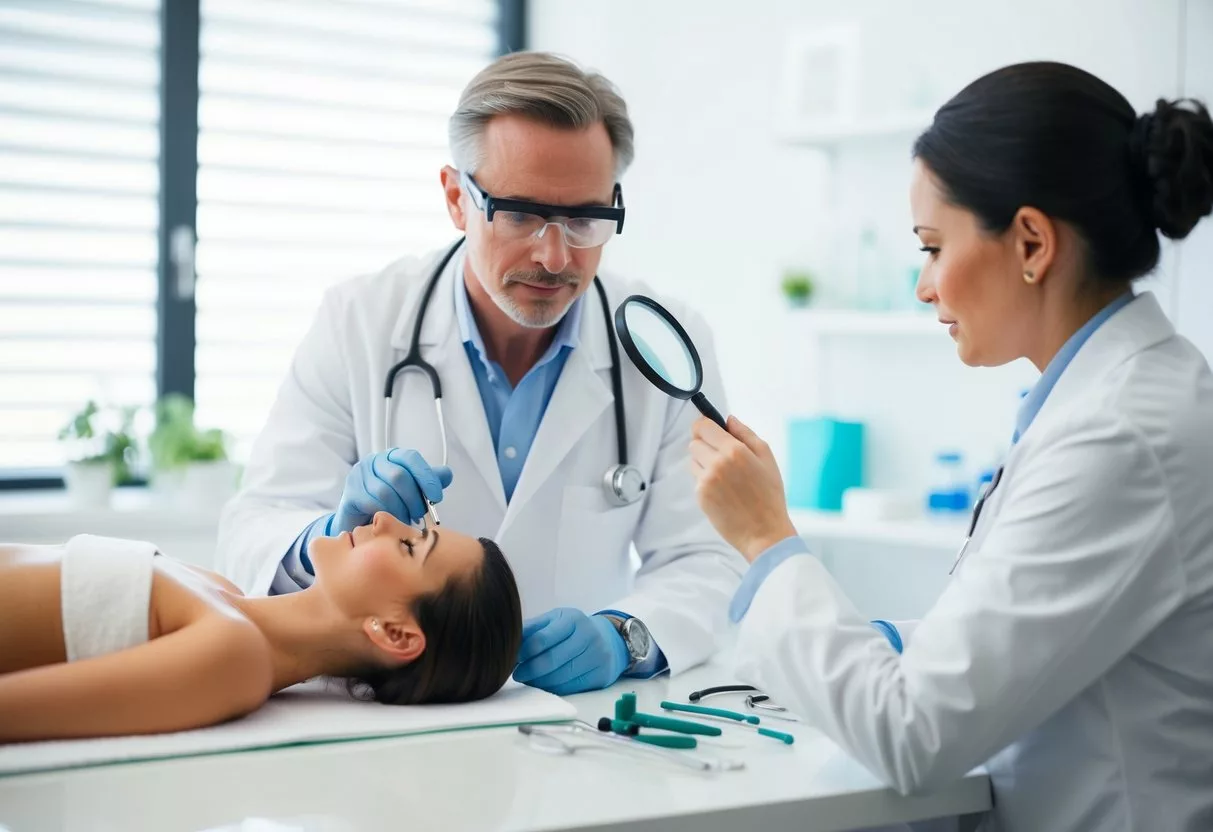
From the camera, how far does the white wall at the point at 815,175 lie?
2709 millimetres

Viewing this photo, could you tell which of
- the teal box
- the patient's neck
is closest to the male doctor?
the patient's neck

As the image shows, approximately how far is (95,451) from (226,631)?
7.46ft

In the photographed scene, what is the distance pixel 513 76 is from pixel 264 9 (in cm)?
221

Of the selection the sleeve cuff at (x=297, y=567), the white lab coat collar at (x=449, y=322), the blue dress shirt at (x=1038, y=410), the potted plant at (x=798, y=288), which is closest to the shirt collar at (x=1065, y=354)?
the blue dress shirt at (x=1038, y=410)

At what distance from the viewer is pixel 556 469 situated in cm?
188

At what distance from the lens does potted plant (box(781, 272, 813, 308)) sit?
3.19m

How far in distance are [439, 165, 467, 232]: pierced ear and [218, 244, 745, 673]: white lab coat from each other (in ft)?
0.41

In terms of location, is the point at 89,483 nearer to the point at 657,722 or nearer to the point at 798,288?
the point at 798,288

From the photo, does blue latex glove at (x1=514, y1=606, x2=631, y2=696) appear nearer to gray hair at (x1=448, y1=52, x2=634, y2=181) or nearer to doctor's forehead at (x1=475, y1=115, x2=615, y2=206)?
doctor's forehead at (x1=475, y1=115, x2=615, y2=206)

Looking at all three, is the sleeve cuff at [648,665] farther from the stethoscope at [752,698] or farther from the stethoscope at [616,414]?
the stethoscope at [616,414]

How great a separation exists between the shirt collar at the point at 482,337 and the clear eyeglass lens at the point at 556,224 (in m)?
0.16

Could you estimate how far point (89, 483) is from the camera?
10.6 ft

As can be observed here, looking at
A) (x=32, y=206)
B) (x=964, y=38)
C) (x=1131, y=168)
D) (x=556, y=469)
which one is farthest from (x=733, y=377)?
(x=1131, y=168)

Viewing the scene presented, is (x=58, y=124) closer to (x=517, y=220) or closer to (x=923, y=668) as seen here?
(x=517, y=220)
